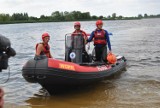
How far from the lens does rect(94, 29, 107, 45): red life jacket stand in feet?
27.6

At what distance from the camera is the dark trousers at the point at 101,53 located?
8733mm

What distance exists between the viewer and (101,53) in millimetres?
8820

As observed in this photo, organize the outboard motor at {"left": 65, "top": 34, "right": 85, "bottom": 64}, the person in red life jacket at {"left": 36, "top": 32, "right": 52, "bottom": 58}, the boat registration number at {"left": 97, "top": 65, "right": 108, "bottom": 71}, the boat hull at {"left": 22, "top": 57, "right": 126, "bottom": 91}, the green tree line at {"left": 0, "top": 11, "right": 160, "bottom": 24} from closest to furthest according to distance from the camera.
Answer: the boat hull at {"left": 22, "top": 57, "right": 126, "bottom": 91}, the person in red life jacket at {"left": 36, "top": 32, "right": 52, "bottom": 58}, the boat registration number at {"left": 97, "top": 65, "right": 108, "bottom": 71}, the outboard motor at {"left": 65, "top": 34, "right": 85, "bottom": 64}, the green tree line at {"left": 0, "top": 11, "right": 160, "bottom": 24}

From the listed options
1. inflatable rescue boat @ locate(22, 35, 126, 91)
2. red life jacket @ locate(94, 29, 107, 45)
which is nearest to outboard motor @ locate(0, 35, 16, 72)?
inflatable rescue boat @ locate(22, 35, 126, 91)

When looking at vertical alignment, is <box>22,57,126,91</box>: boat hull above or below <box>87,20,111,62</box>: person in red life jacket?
below

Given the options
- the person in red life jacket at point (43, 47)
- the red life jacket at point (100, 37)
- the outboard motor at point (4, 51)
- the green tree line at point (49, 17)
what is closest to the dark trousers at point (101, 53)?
the red life jacket at point (100, 37)

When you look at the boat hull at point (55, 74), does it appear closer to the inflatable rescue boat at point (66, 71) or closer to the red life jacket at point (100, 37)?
the inflatable rescue boat at point (66, 71)

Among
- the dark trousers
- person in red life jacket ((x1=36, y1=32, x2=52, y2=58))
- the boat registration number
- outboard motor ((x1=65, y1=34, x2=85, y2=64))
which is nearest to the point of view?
person in red life jacket ((x1=36, y1=32, x2=52, y2=58))

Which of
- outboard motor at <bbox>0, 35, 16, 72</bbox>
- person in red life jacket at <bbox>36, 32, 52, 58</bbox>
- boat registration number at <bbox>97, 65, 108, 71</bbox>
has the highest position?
outboard motor at <bbox>0, 35, 16, 72</bbox>

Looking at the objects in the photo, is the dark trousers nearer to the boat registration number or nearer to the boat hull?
the boat registration number

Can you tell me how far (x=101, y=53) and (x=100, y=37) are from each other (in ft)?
1.78

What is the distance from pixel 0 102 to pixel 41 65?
3.10m

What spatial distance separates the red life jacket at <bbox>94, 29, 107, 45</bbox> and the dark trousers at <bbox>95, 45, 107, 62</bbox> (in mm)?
174

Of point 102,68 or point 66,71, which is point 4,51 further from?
point 102,68
